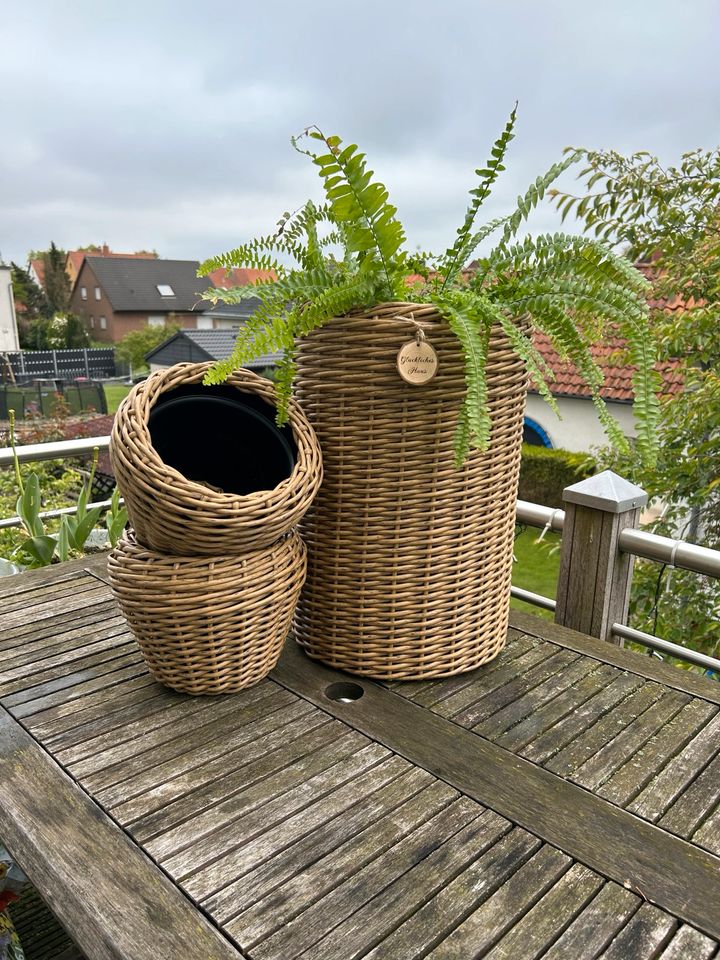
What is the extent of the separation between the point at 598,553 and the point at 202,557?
105cm

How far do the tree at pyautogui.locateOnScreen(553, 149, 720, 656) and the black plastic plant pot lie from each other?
1.74 m

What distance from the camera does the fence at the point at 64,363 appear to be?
100 ft

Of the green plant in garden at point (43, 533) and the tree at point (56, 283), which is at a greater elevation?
the tree at point (56, 283)

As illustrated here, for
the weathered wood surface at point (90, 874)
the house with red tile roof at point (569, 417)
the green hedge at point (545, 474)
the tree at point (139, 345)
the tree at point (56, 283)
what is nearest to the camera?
the weathered wood surface at point (90, 874)

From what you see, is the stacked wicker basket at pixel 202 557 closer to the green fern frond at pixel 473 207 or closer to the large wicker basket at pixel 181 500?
the large wicker basket at pixel 181 500

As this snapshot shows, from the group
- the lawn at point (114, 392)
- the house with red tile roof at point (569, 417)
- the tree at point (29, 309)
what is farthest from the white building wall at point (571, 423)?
the tree at point (29, 309)

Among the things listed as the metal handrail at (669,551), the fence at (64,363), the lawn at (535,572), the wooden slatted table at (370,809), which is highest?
the metal handrail at (669,551)

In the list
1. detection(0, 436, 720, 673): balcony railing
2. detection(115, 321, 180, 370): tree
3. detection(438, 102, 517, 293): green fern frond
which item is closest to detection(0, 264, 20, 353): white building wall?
detection(115, 321, 180, 370): tree

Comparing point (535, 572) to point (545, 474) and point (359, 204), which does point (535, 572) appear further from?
point (359, 204)

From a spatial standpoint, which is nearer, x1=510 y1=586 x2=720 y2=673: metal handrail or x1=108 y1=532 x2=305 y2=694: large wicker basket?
x1=108 y1=532 x2=305 y2=694: large wicker basket

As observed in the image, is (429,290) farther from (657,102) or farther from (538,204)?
(657,102)

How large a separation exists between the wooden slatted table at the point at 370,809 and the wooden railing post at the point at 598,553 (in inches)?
12.5

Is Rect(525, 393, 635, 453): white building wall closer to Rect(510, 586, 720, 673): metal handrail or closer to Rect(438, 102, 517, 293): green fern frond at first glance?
Rect(510, 586, 720, 673): metal handrail

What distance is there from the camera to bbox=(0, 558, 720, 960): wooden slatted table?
780 mm
